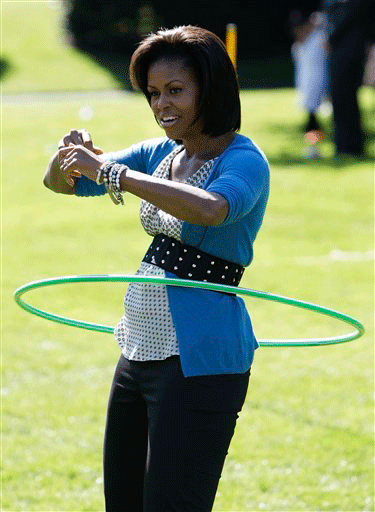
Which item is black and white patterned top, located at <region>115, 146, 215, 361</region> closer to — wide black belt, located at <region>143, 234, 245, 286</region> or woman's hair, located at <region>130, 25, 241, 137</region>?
wide black belt, located at <region>143, 234, 245, 286</region>

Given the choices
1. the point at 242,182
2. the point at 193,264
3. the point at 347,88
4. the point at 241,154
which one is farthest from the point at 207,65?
the point at 347,88

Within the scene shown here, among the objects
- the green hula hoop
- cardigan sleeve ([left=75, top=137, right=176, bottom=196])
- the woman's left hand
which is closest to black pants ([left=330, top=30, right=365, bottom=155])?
the green hula hoop

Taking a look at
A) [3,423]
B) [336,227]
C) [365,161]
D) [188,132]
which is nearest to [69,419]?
[3,423]

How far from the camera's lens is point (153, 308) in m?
3.39

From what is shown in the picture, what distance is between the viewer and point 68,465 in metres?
5.71

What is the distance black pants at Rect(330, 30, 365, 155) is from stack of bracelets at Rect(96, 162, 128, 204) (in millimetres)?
13811

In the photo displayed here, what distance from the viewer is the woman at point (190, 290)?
10.8 feet

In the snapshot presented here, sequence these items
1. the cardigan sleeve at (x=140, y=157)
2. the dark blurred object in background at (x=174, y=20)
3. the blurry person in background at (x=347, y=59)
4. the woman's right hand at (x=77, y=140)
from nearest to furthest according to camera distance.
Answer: the woman's right hand at (x=77, y=140) < the cardigan sleeve at (x=140, y=157) < the blurry person in background at (x=347, y=59) < the dark blurred object in background at (x=174, y=20)

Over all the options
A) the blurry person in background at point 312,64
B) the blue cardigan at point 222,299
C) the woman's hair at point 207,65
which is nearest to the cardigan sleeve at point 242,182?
Result: the blue cardigan at point 222,299

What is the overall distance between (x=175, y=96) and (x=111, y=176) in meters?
0.35

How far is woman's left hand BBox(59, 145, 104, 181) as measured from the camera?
3232 millimetres

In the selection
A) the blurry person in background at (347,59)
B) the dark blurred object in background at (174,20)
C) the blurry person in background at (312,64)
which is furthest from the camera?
the dark blurred object in background at (174,20)

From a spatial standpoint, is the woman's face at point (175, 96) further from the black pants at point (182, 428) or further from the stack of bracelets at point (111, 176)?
the black pants at point (182, 428)

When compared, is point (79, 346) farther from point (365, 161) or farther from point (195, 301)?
point (365, 161)
